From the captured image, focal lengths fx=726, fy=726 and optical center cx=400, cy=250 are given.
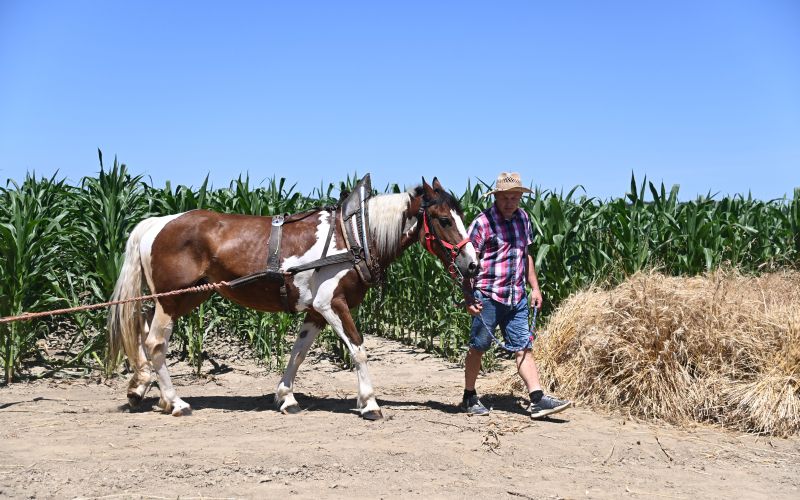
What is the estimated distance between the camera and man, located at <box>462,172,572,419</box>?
566cm

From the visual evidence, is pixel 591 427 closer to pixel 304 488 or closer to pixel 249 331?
pixel 304 488

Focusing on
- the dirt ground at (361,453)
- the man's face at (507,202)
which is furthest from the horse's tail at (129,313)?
the man's face at (507,202)

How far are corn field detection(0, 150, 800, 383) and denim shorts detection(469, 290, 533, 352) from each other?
1.82 metres

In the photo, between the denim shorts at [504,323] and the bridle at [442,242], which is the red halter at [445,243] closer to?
the bridle at [442,242]

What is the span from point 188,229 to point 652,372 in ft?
13.0

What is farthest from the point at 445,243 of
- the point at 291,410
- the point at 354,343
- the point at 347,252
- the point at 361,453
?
the point at 291,410

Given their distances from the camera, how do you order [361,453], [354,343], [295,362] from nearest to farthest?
[361,453], [354,343], [295,362]

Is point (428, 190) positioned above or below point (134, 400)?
above

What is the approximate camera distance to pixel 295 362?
20.4 feet

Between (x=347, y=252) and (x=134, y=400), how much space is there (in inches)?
87.0

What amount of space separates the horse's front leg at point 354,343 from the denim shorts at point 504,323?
2.93 feet

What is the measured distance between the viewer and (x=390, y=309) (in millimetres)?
9539

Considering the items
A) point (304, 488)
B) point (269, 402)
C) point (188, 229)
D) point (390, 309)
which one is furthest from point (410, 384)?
point (304, 488)

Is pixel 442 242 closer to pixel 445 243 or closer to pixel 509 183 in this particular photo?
pixel 445 243
